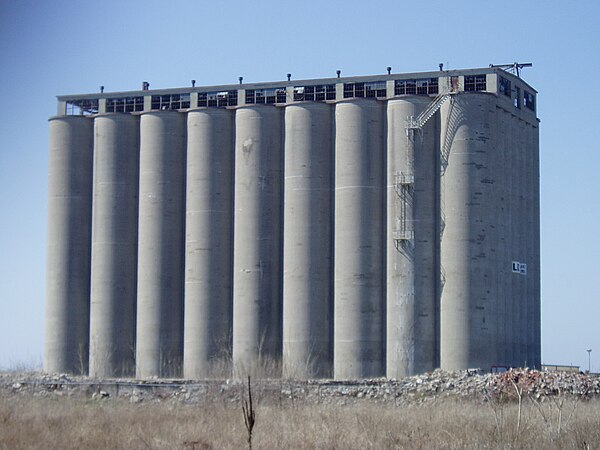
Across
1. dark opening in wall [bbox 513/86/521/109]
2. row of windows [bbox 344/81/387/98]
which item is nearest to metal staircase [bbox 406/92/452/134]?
row of windows [bbox 344/81/387/98]

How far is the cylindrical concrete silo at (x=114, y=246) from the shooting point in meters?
71.0

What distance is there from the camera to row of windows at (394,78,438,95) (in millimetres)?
69000

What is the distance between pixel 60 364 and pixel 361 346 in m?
20.2

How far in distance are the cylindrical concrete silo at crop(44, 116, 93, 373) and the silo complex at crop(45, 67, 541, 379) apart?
0.13 metres

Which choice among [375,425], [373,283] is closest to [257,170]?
[373,283]

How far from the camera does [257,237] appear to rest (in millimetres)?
67938

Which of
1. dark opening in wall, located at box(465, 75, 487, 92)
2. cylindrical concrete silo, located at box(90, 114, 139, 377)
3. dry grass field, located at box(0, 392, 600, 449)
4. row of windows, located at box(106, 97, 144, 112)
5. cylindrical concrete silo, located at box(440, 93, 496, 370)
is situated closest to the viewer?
dry grass field, located at box(0, 392, 600, 449)

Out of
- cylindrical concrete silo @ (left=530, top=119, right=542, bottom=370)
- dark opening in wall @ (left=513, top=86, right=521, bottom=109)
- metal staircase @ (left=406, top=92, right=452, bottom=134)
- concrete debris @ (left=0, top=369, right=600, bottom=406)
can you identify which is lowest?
concrete debris @ (left=0, top=369, right=600, bottom=406)

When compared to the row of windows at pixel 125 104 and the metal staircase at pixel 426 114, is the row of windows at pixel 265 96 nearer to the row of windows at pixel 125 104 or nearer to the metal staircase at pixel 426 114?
the row of windows at pixel 125 104

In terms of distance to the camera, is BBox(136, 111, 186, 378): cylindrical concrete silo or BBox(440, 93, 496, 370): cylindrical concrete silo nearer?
BBox(440, 93, 496, 370): cylindrical concrete silo

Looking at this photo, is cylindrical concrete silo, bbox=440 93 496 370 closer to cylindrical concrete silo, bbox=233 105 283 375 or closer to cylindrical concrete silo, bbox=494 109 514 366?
cylindrical concrete silo, bbox=494 109 514 366

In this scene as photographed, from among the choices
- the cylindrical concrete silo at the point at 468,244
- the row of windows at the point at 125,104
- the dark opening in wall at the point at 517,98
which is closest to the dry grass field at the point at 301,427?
the cylindrical concrete silo at the point at 468,244

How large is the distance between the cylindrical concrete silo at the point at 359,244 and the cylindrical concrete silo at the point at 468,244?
3.85 m

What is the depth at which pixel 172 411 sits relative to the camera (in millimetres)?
45062
